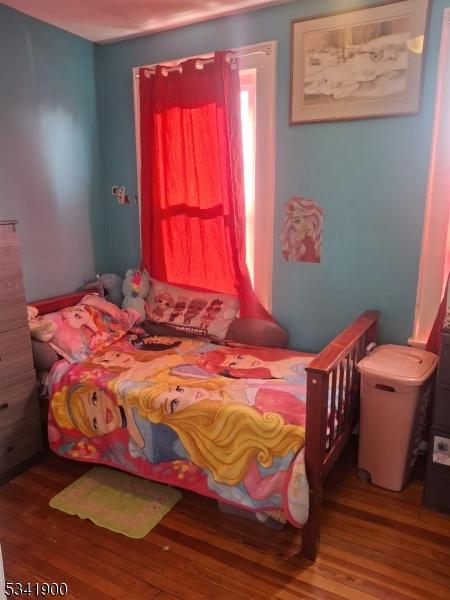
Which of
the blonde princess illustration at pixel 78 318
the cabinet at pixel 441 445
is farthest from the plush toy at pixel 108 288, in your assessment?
the cabinet at pixel 441 445

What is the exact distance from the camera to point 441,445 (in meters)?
1.96

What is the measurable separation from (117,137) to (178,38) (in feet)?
2.53

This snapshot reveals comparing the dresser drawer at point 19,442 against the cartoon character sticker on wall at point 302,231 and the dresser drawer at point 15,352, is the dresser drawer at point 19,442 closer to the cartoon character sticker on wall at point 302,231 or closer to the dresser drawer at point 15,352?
the dresser drawer at point 15,352

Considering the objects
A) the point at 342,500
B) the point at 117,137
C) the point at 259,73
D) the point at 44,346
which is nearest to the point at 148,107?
the point at 117,137

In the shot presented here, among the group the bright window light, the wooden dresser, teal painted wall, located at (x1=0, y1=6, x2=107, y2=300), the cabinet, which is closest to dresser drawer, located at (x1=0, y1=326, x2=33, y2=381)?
the wooden dresser

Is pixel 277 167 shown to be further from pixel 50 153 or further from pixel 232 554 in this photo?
pixel 232 554

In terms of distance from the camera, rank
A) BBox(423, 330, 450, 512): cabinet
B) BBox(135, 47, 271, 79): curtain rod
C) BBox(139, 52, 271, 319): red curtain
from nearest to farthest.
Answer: BBox(423, 330, 450, 512): cabinet
BBox(135, 47, 271, 79): curtain rod
BBox(139, 52, 271, 319): red curtain

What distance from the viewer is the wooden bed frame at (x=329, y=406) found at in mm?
1655

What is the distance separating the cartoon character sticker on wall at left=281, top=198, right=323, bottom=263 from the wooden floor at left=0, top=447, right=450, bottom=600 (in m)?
1.31

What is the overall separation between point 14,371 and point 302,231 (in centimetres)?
174

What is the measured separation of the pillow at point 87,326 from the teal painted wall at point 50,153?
0.36 m

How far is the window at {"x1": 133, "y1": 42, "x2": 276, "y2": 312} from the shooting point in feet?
8.29

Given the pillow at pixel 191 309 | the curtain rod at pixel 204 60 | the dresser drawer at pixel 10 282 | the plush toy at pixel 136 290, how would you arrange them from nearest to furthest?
the dresser drawer at pixel 10 282 < the curtain rod at pixel 204 60 < the pillow at pixel 191 309 < the plush toy at pixel 136 290

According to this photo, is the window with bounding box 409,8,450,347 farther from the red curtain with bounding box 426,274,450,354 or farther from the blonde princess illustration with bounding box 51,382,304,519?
the blonde princess illustration with bounding box 51,382,304,519
